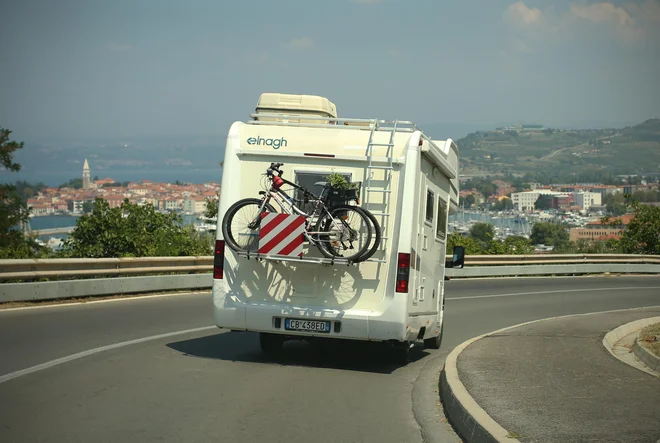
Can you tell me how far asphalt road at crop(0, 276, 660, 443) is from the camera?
24.6 ft

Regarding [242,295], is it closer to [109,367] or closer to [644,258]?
[109,367]

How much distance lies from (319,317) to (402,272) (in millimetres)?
1123

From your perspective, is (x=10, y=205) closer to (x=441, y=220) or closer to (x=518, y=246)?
(x=518, y=246)

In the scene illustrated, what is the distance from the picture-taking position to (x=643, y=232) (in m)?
43.2

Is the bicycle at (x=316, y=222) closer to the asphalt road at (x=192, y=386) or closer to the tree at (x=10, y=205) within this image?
the asphalt road at (x=192, y=386)

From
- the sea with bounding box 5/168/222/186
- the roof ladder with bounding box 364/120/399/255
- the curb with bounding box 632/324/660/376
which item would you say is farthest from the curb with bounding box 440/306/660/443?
the sea with bounding box 5/168/222/186

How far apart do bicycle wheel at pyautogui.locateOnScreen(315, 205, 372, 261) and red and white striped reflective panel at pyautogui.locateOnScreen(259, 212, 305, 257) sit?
0.23 metres

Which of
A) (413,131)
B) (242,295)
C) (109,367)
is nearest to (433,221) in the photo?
(413,131)

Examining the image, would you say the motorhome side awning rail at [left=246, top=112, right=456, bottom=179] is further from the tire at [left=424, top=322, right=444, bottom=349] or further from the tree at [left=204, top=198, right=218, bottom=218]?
the tree at [left=204, top=198, right=218, bottom=218]

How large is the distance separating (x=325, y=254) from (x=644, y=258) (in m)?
31.1

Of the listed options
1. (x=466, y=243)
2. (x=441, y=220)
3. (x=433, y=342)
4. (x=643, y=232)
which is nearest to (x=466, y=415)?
(x=441, y=220)

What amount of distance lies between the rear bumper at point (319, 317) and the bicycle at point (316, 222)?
662 mm

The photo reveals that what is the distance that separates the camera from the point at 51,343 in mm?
11742

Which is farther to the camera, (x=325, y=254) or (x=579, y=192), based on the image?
(x=579, y=192)
